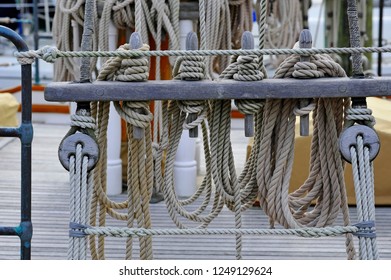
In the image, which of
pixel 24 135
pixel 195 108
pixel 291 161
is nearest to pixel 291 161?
pixel 291 161

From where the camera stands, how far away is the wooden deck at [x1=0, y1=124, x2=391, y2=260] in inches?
145

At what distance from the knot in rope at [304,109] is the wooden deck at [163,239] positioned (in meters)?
1.01

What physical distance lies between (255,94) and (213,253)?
117 centimetres

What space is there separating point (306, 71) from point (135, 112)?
577mm

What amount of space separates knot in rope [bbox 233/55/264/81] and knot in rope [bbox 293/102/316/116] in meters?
0.16

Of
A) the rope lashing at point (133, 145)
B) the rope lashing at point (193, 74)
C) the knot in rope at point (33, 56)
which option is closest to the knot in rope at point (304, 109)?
the rope lashing at point (193, 74)

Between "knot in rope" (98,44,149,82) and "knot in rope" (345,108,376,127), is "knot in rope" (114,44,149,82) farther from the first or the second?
"knot in rope" (345,108,376,127)

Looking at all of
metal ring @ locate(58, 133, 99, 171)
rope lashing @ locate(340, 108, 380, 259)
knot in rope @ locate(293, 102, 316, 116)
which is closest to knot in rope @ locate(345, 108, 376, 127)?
rope lashing @ locate(340, 108, 380, 259)

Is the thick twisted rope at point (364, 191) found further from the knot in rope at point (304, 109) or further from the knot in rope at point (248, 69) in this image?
the knot in rope at point (248, 69)

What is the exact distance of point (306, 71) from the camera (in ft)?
9.08

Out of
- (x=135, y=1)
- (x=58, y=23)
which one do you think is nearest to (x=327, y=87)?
(x=135, y=1)

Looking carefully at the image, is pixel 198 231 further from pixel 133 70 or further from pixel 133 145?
pixel 133 70
